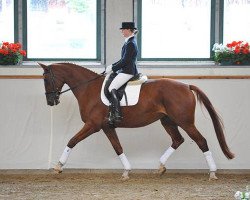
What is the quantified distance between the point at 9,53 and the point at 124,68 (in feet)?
5.87

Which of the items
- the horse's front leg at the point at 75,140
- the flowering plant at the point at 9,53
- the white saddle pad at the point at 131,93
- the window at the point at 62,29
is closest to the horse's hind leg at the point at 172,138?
the white saddle pad at the point at 131,93

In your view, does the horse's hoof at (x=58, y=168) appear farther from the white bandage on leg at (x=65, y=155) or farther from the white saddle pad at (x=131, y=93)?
the white saddle pad at (x=131, y=93)

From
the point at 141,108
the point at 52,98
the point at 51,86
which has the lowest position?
the point at 141,108

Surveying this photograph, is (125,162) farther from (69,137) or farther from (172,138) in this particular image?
(69,137)

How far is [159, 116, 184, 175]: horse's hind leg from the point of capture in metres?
7.86

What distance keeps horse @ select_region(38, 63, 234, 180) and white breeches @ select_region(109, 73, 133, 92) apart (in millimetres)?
259

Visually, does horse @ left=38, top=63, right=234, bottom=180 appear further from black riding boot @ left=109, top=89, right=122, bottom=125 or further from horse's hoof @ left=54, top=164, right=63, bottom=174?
black riding boot @ left=109, top=89, right=122, bottom=125

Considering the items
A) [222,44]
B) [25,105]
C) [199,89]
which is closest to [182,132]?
[199,89]

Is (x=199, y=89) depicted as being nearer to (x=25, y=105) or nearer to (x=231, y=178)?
(x=231, y=178)

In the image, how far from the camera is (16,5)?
877 cm

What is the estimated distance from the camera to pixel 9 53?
27.9ft

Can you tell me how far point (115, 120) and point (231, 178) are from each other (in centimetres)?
161

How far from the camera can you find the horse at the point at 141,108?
7621 millimetres

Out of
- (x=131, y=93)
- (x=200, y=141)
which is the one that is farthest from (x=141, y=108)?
(x=200, y=141)
